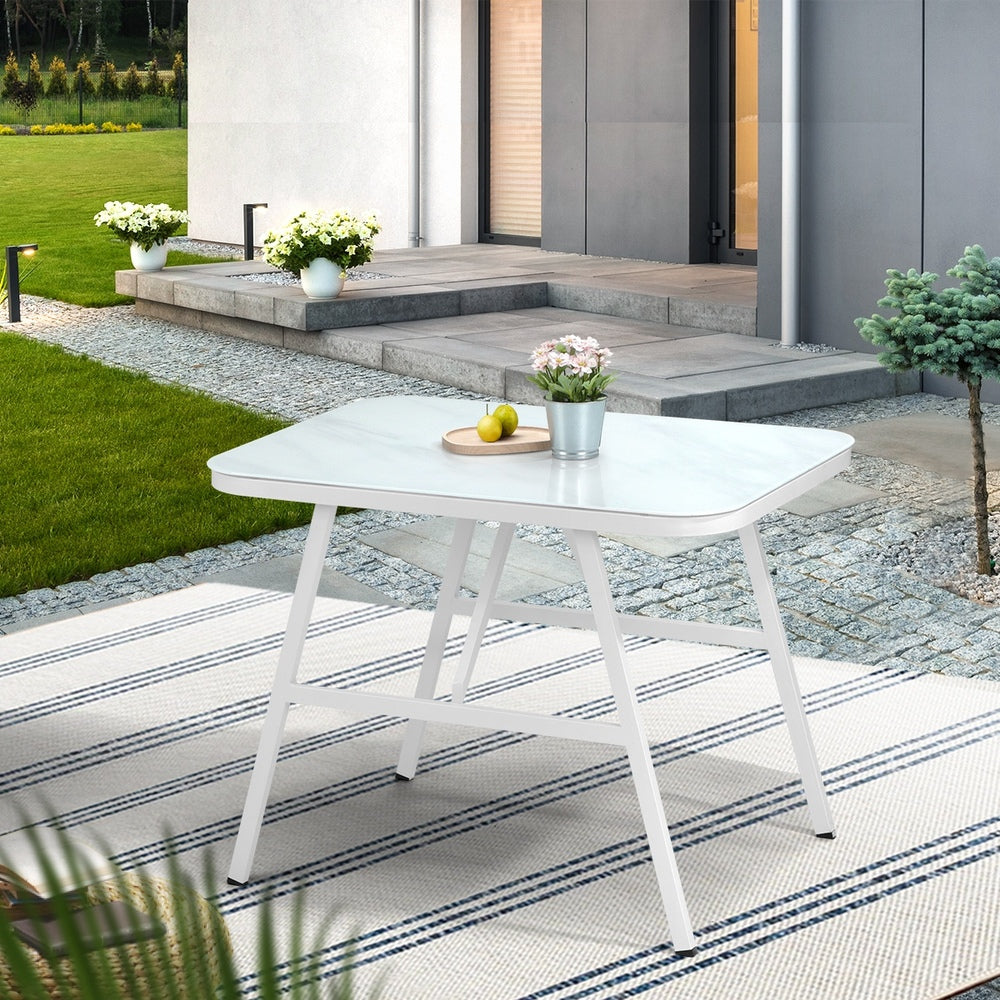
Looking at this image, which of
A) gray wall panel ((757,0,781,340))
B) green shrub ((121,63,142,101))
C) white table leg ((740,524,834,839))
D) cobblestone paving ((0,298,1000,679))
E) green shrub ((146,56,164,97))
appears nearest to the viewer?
white table leg ((740,524,834,839))

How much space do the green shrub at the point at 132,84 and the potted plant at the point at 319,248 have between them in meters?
7.08

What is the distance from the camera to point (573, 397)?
2.45m

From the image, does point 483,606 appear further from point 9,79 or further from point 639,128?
point 9,79

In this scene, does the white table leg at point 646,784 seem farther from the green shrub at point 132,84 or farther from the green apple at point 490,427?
the green shrub at point 132,84

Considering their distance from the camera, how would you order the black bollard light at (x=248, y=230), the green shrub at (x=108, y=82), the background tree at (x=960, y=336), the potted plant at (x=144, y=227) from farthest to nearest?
the green shrub at (x=108, y=82) → the black bollard light at (x=248, y=230) → the potted plant at (x=144, y=227) → the background tree at (x=960, y=336)

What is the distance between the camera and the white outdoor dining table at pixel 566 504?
7.06 feet

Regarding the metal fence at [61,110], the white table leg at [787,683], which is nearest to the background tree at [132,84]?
the metal fence at [61,110]

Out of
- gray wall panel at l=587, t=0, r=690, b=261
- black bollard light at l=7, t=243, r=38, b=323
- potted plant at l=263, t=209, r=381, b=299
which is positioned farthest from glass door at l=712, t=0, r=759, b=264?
black bollard light at l=7, t=243, r=38, b=323

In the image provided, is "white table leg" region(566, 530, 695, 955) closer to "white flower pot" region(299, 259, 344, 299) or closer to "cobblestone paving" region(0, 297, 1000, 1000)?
"cobblestone paving" region(0, 297, 1000, 1000)

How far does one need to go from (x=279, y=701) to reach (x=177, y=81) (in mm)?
13796

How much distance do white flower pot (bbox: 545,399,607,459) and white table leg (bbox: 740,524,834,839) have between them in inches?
11.7

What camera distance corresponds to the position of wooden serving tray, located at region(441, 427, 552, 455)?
8.13 feet

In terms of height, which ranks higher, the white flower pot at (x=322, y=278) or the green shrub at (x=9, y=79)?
the green shrub at (x=9, y=79)

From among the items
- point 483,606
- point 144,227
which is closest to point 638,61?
point 144,227
